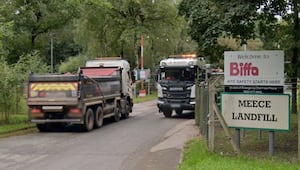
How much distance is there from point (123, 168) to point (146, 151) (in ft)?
9.04

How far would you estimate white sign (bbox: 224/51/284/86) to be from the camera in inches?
440

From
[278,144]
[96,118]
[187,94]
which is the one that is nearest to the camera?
[278,144]

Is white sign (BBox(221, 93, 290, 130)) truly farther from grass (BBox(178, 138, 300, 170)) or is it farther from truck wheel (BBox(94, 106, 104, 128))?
truck wheel (BBox(94, 106, 104, 128))

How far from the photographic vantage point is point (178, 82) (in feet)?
81.8

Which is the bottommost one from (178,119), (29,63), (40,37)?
(178,119)

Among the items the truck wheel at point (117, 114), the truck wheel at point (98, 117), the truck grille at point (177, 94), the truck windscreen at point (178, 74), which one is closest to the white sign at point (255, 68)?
the truck wheel at point (98, 117)

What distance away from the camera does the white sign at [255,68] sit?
11188mm

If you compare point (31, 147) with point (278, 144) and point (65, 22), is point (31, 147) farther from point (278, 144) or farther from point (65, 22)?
point (65, 22)

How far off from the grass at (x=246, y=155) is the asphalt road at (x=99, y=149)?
1.99 ft

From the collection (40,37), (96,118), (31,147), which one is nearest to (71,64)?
(40,37)

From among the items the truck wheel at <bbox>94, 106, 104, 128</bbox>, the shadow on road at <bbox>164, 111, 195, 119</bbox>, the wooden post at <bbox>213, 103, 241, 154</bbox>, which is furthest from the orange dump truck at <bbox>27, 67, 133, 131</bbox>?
the wooden post at <bbox>213, 103, 241, 154</bbox>

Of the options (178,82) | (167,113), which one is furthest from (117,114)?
(178,82)

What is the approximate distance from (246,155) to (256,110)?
3.40 feet

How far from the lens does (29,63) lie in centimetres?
2131
